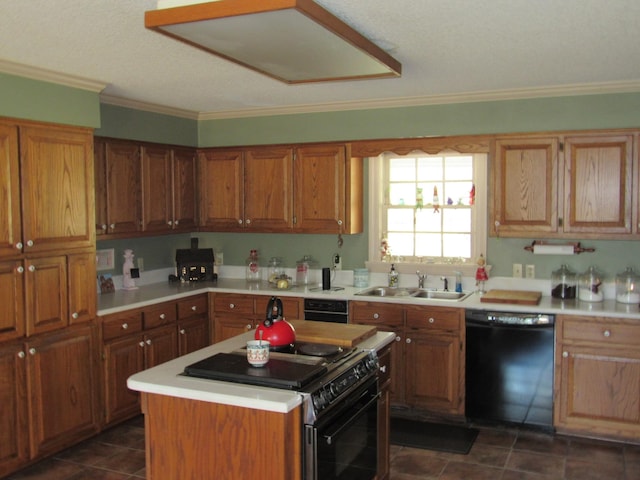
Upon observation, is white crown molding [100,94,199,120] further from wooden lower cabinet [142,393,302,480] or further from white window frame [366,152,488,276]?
wooden lower cabinet [142,393,302,480]

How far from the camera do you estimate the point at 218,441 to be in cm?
245

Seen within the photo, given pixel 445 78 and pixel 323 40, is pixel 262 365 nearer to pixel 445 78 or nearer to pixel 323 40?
pixel 323 40

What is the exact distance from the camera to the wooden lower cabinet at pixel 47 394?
12.0 ft

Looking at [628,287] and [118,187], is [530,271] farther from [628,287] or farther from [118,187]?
[118,187]

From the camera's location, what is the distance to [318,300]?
4.95 metres

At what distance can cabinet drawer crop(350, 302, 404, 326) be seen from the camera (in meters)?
4.68

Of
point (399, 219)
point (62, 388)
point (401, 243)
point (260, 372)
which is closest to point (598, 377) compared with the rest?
point (401, 243)

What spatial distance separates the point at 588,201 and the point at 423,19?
2250 mm

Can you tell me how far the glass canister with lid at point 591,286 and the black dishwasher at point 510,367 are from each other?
18.2 inches

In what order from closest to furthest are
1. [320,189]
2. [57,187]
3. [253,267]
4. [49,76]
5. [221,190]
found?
[49,76] → [57,187] → [320,189] → [221,190] → [253,267]

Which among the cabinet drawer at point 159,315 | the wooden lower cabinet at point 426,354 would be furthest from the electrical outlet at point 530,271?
the cabinet drawer at point 159,315

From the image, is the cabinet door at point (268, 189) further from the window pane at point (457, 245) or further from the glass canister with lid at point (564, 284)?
the glass canister with lid at point (564, 284)

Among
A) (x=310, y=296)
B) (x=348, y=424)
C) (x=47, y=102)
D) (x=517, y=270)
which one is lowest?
(x=348, y=424)

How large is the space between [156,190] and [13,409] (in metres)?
2.08
